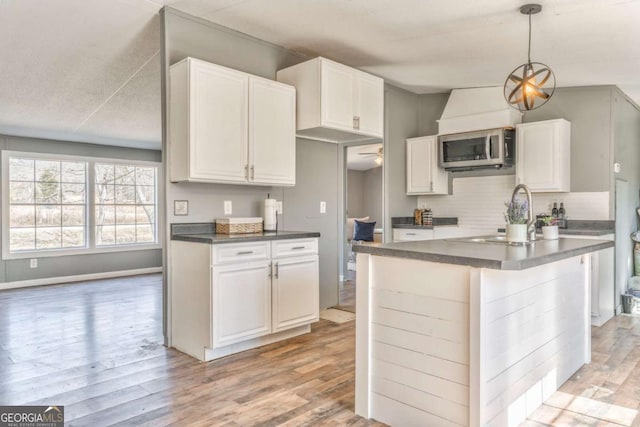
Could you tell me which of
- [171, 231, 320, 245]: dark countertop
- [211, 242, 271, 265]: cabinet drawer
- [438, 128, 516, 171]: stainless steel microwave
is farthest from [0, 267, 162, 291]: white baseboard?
[438, 128, 516, 171]: stainless steel microwave

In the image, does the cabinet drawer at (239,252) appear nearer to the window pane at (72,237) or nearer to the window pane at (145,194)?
the window pane at (72,237)

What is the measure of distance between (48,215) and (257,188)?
4474mm

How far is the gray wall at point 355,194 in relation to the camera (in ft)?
37.4

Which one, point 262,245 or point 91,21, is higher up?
point 91,21

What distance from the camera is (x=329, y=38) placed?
3.68 metres

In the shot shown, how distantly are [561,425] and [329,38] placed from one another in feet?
10.3

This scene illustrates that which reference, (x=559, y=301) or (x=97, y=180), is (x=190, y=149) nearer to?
(x=559, y=301)

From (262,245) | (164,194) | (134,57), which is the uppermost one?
(134,57)

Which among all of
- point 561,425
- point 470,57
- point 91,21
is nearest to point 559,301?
point 561,425

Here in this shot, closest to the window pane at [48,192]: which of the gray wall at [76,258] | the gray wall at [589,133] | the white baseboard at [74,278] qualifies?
the gray wall at [76,258]

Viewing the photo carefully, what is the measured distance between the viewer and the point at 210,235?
3236mm

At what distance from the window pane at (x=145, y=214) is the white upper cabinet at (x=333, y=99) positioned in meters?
4.57

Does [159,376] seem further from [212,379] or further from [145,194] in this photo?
[145,194]

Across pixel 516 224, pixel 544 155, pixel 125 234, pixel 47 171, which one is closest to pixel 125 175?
pixel 125 234
